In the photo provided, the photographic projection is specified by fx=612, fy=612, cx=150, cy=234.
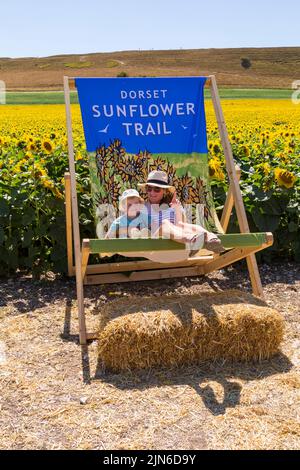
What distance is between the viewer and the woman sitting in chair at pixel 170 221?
11.6ft

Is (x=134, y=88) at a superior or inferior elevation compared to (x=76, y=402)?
superior

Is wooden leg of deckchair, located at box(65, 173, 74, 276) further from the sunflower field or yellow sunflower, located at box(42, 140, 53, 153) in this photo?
yellow sunflower, located at box(42, 140, 53, 153)

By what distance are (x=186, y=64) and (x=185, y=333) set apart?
254 feet

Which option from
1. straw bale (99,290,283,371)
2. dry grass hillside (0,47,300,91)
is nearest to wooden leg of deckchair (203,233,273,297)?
straw bale (99,290,283,371)

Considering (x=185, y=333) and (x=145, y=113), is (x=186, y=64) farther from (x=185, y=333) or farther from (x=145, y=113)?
(x=185, y=333)

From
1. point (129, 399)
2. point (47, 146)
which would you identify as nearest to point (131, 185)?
point (47, 146)

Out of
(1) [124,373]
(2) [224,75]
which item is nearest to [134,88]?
(1) [124,373]

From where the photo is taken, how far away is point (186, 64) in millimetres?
77625

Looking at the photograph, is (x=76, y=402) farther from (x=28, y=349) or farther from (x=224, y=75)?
(x=224, y=75)

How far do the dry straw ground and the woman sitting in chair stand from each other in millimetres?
731

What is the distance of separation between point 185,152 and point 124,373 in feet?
6.84

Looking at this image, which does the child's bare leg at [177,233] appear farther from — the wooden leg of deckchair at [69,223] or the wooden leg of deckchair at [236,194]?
the wooden leg of deckchair at [69,223]

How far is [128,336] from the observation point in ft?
11.4

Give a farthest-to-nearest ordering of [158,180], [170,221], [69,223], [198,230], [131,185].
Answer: [131,185] < [69,223] < [158,180] < [170,221] < [198,230]
